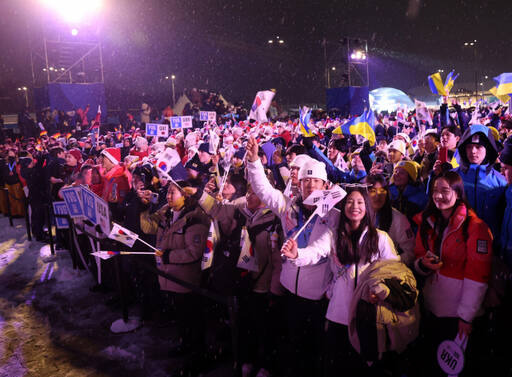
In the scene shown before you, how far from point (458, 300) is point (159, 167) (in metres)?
3.32

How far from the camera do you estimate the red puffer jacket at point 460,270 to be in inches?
112

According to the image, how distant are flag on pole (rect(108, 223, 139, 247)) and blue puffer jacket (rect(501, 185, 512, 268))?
3.35m

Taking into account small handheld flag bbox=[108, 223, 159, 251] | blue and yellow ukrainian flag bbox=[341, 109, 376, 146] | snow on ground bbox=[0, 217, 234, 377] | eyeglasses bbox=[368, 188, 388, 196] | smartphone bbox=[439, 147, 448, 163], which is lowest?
snow on ground bbox=[0, 217, 234, 377]

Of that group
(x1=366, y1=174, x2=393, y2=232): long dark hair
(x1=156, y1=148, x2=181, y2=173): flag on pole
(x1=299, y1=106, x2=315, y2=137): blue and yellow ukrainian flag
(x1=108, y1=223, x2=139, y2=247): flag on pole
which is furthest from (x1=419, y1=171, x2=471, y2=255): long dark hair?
(x1=299, y1=106, x2=315, y2=137): blue and yellow ukrainian flag

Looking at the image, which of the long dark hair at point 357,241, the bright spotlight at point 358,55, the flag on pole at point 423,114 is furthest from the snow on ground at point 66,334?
the bright spotlight at point 358,55

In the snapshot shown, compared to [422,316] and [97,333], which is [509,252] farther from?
[97,333]

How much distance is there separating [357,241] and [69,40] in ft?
91.8

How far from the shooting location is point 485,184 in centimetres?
375

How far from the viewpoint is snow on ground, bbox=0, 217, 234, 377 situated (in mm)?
4332

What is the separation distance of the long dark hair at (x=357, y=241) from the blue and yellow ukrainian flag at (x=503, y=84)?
468cm

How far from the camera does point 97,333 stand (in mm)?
5082

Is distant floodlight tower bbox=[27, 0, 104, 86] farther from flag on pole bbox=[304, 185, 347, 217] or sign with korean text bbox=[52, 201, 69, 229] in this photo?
flag on pole bbox=[304, 185, 347, 217]

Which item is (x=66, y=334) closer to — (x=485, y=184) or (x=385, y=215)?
(x=385, y=215)

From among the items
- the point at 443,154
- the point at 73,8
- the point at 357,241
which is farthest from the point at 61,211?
the point at 73,8
